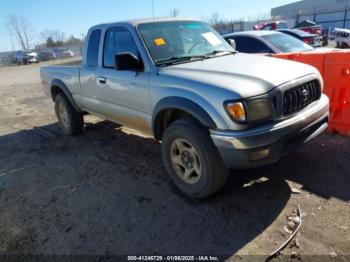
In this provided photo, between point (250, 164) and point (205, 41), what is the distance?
6.97 ft

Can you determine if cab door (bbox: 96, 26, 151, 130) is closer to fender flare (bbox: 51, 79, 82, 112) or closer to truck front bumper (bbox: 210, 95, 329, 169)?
fender flare (bbox: 51, 79, 82, 112)

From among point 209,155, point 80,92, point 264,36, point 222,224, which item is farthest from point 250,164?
point 264,36

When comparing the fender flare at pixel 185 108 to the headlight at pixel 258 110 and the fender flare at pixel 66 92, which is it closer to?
the headlight at pixel 258 110

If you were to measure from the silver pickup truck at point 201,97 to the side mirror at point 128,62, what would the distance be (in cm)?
1

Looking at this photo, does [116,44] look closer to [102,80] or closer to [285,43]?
[102,80]

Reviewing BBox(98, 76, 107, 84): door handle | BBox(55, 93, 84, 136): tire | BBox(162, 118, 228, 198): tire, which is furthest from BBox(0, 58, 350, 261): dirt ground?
BBox(98, 76, 107, 84): door handle

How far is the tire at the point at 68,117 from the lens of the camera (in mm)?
6492

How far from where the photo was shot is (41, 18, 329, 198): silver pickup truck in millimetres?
3209

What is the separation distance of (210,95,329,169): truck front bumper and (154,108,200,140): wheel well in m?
0.75

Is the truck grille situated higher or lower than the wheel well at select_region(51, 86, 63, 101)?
higher

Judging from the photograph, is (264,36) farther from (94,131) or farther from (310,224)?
(310,224)

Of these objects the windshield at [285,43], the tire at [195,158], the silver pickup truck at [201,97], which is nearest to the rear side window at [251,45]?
the windshield at [285,43]

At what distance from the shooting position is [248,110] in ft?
10.4

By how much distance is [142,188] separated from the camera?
4.25 metres
